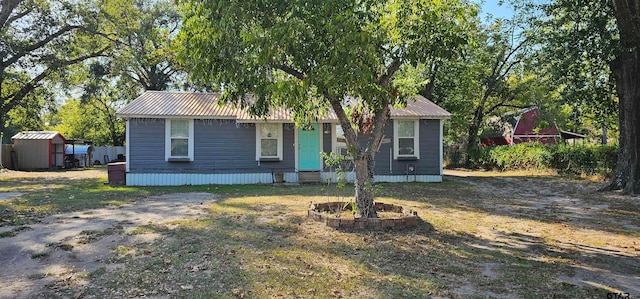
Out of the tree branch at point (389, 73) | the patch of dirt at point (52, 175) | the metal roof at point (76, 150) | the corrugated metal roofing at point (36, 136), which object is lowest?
the patch of dirt at point (52, 175)

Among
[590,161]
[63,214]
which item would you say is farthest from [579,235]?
[590,161]

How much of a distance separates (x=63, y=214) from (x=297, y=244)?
536cm

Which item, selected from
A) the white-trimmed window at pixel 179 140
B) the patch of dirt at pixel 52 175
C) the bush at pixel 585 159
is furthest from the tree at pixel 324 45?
the patch of dirt at pixel 52 175

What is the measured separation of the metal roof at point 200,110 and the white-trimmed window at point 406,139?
1.42 feet

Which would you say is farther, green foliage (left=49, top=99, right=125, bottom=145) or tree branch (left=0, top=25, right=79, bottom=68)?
green foliage (left=49, top=99, right=125, bottom=145)

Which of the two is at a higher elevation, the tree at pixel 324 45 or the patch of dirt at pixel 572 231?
the tree at pixel 324 45

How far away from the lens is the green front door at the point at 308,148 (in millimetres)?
14602

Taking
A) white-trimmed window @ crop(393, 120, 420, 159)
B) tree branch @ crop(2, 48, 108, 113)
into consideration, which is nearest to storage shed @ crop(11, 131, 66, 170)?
tree branch @ crop(2, 48, 108, 113)

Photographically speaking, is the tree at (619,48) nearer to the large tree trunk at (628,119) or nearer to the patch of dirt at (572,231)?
the large tree trunk at (628,119)

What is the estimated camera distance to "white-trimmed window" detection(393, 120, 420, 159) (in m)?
14.8

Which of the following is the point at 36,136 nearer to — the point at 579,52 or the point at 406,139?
the point at 406,139

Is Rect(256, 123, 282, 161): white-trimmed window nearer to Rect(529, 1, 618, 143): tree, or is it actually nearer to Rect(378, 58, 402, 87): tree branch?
Rect(378, 58, 402, 87): tree branch

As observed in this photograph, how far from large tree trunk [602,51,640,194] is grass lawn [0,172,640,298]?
2.62m

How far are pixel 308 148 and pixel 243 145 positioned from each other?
7.64 feet
